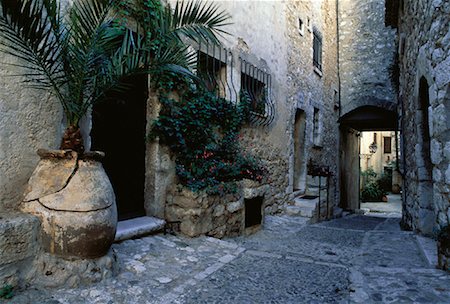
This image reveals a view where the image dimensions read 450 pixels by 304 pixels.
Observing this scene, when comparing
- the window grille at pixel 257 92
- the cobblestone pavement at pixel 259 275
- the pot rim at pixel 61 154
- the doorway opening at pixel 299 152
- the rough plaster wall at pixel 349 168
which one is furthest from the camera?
the rough plaster wall at pixel 349 168

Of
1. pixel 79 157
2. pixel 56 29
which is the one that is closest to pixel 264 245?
pixel 79 157

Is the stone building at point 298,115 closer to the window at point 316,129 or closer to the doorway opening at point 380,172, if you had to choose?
the window at point 316,129

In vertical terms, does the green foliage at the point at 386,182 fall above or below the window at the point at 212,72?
below

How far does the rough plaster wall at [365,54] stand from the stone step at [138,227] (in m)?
9.00

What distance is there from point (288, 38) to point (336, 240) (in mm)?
4963

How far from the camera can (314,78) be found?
370 inches

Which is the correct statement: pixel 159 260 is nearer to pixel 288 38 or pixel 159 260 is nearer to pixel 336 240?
pixel 336 240

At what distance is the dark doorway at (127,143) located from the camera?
4.07 meters

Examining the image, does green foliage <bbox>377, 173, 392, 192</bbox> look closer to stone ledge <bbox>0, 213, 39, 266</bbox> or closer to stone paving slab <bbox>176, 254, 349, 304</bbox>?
stone paving slab <bbox>176, 254, 349, 304</bbox>

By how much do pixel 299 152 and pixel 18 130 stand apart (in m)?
7.12

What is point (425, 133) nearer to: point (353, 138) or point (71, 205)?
point (71, 205)

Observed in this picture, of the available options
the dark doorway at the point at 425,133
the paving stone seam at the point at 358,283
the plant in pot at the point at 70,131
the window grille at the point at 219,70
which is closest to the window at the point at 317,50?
the window grille at the point at 219,70

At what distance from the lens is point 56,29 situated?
233 cm

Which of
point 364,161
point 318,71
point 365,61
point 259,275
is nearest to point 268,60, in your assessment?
point 318,71
